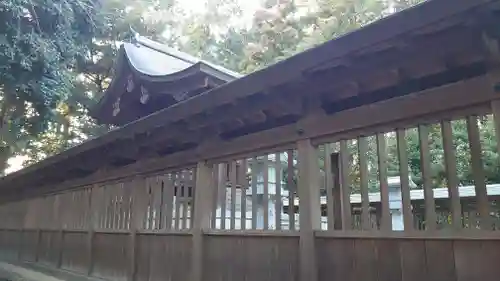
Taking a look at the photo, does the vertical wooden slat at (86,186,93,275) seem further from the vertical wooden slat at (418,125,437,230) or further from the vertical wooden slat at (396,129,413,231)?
the vertical wooden slat at (418,125,437,230)

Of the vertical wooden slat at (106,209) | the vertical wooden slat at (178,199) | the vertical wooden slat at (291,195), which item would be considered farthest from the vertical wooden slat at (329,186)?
the vertical wooden slat at (106,209)

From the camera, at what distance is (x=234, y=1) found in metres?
23.0

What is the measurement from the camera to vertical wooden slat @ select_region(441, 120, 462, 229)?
8.32 ft

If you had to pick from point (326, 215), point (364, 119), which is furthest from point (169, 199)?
point (364, 119)

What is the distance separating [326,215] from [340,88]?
139 cm

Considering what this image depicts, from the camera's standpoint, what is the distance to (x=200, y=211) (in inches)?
183

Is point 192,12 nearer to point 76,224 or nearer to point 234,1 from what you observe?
point 234,1

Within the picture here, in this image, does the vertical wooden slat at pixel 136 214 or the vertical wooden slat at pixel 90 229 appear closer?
the vertical wooden slat at pixel 136 214

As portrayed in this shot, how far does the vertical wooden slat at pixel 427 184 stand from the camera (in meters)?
2.66

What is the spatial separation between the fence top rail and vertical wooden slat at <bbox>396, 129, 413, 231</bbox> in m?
0.16

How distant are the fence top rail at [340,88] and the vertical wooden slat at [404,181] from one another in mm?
163

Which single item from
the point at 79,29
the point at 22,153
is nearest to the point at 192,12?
the point at 22,153

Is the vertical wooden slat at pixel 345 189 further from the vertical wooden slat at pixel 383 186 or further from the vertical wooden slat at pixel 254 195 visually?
the vertical wooden slat at pixel 254 195

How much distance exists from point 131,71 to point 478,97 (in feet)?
22.6
